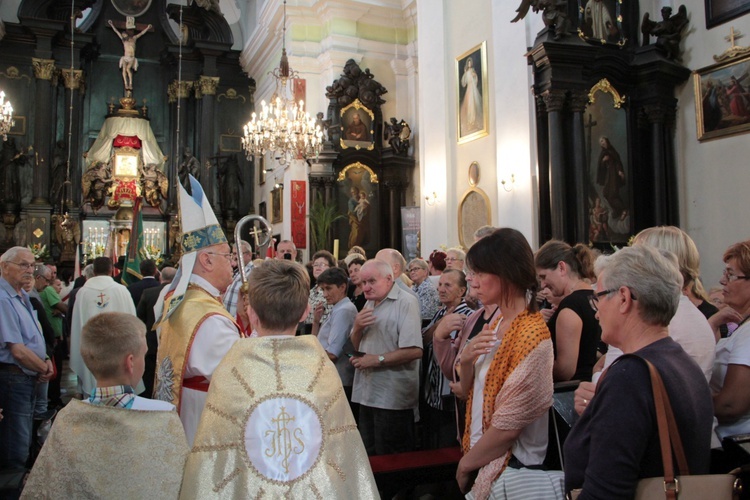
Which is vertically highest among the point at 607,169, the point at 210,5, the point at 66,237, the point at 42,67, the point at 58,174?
the point at 210,5

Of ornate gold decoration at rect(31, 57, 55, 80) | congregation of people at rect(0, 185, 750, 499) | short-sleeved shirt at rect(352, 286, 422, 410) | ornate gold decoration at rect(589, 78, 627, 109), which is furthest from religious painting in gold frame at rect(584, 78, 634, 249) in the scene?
ornate gold decoration at rect(31, 57, 55, 80)

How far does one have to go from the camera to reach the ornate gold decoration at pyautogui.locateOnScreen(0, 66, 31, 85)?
19859 millimetres

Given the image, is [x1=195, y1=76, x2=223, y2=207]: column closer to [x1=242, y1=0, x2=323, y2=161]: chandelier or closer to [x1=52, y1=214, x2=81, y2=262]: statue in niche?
[x1=52, y1=214, x2=81, y2=262]: statue in niche

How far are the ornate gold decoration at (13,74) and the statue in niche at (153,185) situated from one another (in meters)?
4.57

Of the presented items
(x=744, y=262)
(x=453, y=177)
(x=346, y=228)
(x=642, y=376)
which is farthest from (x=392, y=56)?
(x=642, y=376)

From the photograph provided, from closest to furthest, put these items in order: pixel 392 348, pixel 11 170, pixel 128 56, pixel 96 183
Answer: pixel 392 348
pixel 11 170
pixel 96 183
pixel 128 56

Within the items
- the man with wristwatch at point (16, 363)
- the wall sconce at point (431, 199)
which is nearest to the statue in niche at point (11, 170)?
the wall sconce at point (431, 199)

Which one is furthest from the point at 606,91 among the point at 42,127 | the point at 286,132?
the point at 42,127

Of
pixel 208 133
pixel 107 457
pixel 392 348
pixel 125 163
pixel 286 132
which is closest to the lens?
pixel 107 457

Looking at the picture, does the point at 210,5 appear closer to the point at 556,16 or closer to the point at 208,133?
the point at 208,133

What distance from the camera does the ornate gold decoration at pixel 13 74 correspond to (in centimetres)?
1986

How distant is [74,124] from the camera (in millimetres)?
20750

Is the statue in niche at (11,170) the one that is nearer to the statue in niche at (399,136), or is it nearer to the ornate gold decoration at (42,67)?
the ornate gold decoration at (42,67)

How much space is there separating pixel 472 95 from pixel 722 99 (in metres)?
4.47
